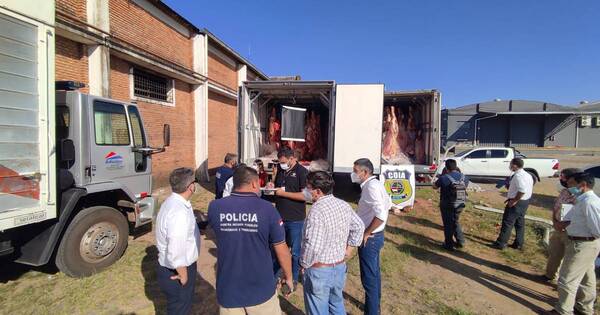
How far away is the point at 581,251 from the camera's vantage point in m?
3.26

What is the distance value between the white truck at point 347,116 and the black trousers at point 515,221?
9.24ft

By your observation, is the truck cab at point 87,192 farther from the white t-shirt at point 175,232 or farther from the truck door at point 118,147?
the white t-shirt at point 175,232

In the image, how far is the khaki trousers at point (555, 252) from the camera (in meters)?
4.03

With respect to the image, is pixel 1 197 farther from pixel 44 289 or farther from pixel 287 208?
pixel 287 208

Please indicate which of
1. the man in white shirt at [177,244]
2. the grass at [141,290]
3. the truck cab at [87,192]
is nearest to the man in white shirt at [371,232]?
the grass at [141,290]

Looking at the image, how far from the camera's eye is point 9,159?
290cm

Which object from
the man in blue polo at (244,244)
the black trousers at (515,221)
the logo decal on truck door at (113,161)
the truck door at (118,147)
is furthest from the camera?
the black trousers at (515,221)

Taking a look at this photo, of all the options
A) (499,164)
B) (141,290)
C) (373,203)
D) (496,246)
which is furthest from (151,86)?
(499,164)

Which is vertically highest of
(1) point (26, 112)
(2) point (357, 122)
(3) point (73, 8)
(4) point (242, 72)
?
(4) point (242, 72)

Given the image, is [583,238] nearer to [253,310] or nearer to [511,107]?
[253,310]

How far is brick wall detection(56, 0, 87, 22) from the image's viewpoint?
249 inches

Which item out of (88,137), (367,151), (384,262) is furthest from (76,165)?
(367,151)

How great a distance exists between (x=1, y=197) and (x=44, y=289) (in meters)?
1.63

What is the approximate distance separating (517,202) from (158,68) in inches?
392
